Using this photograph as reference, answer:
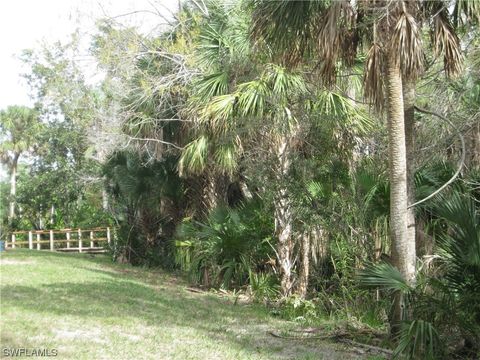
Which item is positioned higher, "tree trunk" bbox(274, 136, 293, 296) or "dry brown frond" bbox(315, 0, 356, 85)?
"dry brown frond" bbox(315, 0, 356, 85)

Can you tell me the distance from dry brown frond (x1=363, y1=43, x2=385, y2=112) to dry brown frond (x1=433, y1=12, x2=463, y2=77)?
1.01m

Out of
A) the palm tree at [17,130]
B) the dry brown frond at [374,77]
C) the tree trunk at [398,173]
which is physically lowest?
the tree trunk at [398,173]

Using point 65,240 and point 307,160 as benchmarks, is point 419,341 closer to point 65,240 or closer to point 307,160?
point 307,160

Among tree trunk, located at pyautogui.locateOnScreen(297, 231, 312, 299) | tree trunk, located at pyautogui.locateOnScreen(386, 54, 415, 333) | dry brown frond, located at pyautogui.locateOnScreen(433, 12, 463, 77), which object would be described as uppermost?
dry brown frond, located at pyautogui.locateOnScreen(433, 12, 463, 77)

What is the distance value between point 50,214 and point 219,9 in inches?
1040

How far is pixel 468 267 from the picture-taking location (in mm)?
6988

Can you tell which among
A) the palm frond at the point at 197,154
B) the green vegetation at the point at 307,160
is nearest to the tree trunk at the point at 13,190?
the green vegetation at the point at 307,160

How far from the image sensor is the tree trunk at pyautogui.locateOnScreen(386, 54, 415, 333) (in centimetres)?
796

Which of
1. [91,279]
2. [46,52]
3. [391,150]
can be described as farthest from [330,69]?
[46,52]

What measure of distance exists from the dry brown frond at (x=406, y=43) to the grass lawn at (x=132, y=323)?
405 cm

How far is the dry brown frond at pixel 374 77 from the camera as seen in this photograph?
811 cm

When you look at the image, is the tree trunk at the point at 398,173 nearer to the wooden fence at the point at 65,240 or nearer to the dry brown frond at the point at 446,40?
the dry brown frond at the point at 446,40

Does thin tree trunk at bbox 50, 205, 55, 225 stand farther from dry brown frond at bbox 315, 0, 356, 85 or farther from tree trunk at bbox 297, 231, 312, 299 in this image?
dry brown frond at bbox 315, 0, 356, 85

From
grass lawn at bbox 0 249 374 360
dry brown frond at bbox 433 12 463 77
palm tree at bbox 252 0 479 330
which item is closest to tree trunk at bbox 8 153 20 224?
grass lawn at bbox 0 249 374 360
